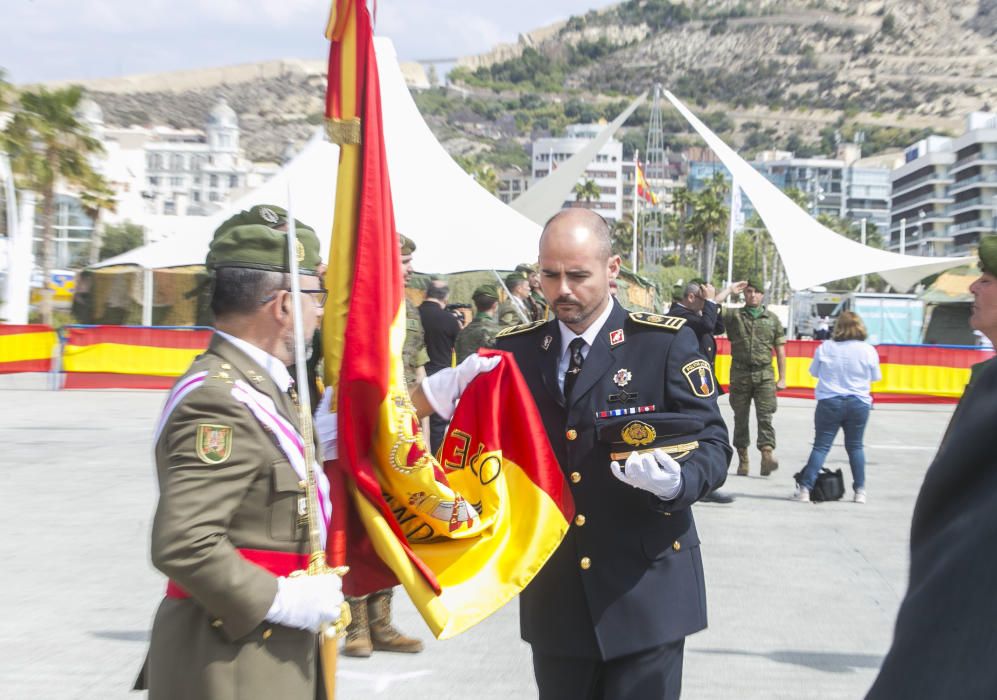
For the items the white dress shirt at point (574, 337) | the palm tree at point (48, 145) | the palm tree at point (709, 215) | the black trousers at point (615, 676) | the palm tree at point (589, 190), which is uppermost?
the palm tree at point (589, 190)

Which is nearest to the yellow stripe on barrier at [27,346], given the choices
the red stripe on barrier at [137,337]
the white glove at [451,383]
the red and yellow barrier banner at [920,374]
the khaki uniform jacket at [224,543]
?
the red stripe on barrier at [137,337]

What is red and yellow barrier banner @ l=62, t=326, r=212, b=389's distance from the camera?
19578 millimetres

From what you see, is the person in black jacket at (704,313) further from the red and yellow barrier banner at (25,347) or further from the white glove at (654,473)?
the red and yellow barrier banner at (25,347)

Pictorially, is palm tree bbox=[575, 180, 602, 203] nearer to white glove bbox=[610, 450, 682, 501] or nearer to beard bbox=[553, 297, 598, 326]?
beard bbox=[553, 297, 598, 326]

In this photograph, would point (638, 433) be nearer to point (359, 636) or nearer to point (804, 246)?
point (359, 636)

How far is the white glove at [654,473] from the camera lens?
272 centimetres

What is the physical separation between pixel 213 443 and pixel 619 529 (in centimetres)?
120

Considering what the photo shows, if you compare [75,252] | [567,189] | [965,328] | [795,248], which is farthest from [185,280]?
[75,252]

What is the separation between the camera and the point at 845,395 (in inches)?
384

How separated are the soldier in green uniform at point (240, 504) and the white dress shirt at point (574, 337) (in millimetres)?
806

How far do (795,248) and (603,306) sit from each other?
21.0 metres

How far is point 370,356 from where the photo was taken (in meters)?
2.61

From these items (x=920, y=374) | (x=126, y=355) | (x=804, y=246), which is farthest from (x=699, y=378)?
(x=804, y=246)

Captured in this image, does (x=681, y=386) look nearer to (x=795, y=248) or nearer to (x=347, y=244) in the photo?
(x=347, y=244)
